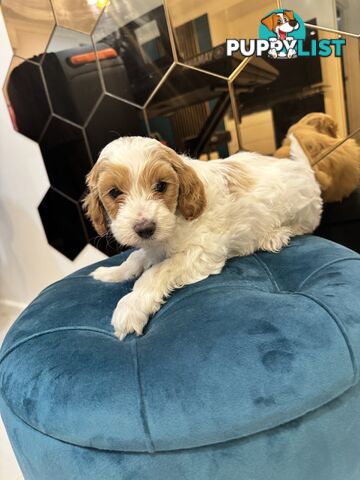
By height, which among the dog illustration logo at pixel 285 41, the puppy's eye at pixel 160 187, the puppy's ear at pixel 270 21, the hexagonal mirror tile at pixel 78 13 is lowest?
the puppy's eye at pixel 160 187

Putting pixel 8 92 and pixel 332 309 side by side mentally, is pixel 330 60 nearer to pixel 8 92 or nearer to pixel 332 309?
pixel 332 309

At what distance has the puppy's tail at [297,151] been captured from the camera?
6.95ft

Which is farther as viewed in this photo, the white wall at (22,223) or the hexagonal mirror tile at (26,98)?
the white wall at (22,223)

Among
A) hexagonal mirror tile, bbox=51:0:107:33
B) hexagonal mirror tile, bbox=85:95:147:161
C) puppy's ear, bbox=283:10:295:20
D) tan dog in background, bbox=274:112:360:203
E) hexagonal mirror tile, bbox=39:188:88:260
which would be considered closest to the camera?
puppy's ear, bbox=283:10:295:20

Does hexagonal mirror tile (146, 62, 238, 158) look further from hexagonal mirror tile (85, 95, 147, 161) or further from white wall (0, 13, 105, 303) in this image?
white wall (0, 13, 105, 303)

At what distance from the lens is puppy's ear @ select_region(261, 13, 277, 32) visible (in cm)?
197

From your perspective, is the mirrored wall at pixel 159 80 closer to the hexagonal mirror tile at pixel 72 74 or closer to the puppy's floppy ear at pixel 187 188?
the hexagonal mirror tile at pixel 72 74

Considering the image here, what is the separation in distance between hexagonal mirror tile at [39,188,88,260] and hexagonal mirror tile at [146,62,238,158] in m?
0.87

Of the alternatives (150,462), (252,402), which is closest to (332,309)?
(252,402)

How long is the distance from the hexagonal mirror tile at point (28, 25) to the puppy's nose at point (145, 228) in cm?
178

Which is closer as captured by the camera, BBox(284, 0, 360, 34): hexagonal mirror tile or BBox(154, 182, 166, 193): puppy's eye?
BBox(154, 182, 166, 193): puppy's eye

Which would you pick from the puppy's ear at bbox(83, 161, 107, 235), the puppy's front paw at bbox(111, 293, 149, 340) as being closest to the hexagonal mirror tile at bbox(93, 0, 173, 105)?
the puppy's ear at bbox(83, 161, 107, 235)

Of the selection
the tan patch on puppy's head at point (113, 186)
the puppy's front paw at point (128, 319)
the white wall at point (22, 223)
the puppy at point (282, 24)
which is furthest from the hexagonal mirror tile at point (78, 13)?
the puppy's front paw at point (128, 319)

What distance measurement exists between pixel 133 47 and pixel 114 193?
48.8 inches
